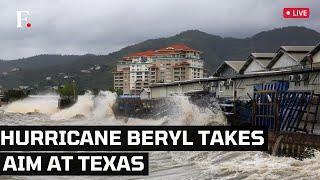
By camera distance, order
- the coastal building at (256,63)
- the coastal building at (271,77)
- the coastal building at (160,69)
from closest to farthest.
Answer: the coastal building at (271,77)
the coastal building at (256,63)
the coastal building at (160,69)

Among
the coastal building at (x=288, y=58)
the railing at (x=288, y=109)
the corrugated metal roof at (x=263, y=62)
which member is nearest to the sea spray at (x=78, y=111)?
the corrugated metal roof at (x=263, y=62)

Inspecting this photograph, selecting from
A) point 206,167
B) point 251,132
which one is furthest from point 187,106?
point 251,132

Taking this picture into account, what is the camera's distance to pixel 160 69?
16600cm

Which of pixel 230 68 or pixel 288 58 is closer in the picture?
pixel 288 58

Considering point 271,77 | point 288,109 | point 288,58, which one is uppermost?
point 288,58

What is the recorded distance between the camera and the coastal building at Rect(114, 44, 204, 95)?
15625 centimetres

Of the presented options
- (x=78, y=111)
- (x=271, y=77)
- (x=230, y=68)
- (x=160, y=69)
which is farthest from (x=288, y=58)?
(x=160, y=69)

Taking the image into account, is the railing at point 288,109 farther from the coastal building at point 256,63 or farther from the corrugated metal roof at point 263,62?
the corrugated metal roof at point 263,62

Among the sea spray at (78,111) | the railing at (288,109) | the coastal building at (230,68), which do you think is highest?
the coastal building at (230,68)

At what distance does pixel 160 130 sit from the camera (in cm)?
1335

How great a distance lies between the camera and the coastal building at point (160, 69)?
156 metres

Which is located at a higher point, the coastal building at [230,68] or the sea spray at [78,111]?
the coastal building at [230,68]

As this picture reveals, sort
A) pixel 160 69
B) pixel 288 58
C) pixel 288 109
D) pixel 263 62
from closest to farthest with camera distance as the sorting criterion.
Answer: pixel 288 109 < pixel 288 58 < pixel 263 62 < pixel 160 69

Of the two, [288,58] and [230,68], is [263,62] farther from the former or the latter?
[230,68]
